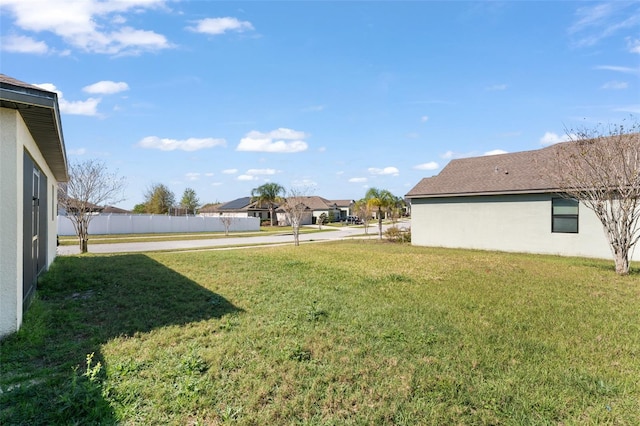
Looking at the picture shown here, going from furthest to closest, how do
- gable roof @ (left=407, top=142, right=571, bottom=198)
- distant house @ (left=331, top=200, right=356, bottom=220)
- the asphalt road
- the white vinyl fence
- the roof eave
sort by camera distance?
distant house @ (left=331, top=200, right=356, bottom=220), the white vinyl fence, the asphalt road, gable roof @ (left=407, top=142, right=571, bottom=198), the roof eave

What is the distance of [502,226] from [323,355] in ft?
49.9

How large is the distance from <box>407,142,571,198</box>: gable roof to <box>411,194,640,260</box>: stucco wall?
396 mm

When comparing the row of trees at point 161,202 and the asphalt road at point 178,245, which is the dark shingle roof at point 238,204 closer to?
the row of trees at point 161,202

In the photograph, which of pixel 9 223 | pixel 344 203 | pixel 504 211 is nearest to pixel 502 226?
pixel 504 211

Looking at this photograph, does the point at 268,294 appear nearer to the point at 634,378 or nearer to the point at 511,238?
the point at 634,378

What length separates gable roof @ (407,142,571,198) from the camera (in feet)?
51.7

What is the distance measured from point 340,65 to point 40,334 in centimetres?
1339

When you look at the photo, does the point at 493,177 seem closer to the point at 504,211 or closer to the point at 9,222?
the point at 504,211

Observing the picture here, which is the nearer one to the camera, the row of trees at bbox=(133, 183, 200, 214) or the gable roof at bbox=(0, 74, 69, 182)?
the gable roof at bbox=(0, 74, 69, 182)

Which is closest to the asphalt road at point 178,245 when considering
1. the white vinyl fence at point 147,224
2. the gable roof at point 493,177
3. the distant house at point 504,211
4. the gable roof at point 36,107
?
the distant house at point 504,211

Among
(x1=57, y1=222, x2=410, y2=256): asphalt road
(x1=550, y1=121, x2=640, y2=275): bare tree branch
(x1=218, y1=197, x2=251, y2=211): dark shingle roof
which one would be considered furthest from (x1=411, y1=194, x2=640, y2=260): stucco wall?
(x1=218, y1=197, x2=251, y2=211): dark shingle roof

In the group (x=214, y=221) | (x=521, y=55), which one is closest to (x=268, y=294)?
(x=521, y=55)

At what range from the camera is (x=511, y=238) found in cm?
1630

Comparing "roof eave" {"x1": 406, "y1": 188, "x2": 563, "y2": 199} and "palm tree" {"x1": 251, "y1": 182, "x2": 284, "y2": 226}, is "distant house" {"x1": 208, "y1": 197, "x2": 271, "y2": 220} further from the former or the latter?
"roof eave" {"x1": 406, "y1": 188, "x2": 563, "y2": 199}
